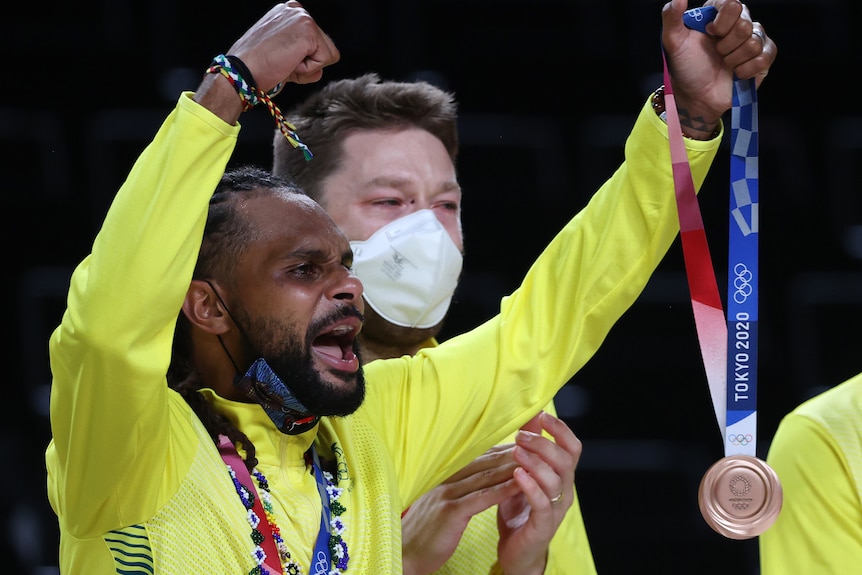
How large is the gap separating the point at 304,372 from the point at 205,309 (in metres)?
0.20

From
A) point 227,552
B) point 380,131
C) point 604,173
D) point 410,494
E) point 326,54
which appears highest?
point 326,54

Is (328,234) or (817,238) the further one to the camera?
(817,238)

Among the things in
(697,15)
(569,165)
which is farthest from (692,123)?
(569,165)

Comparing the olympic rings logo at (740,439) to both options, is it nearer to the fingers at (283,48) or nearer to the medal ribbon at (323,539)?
the medal ribbon at (323,539)

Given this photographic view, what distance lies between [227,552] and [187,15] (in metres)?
2.51

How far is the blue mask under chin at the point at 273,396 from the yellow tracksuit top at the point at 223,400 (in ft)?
0.13

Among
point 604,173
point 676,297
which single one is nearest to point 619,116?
point 604,173

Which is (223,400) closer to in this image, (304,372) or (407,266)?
(304,372)

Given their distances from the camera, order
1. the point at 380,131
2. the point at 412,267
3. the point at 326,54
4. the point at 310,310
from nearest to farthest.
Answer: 1. the point at 326,54
2. the point at 310,310
3. the point at 412,267
4. the point at 380,131

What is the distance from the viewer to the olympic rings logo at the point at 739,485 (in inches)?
85.4

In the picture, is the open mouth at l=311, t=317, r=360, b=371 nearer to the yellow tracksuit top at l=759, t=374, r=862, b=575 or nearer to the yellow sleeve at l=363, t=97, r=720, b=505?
the yellow sleeve at l=363, t=97, r=720, b=505

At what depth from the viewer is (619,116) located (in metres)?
4.24

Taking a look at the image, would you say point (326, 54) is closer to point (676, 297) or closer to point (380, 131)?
point (380, 131)

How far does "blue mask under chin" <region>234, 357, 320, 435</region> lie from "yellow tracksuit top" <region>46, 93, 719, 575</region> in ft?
0.13
